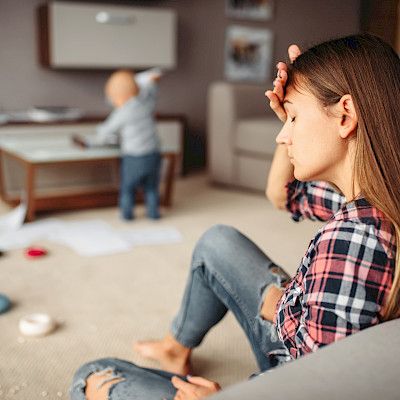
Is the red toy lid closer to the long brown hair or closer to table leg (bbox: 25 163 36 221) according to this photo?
table leg (bbox: 25 163 36 221)

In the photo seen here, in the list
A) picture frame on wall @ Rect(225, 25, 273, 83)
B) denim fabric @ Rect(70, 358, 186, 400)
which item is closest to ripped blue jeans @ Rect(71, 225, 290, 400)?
denim fabric @ Rect(70, 358, 186, 400)

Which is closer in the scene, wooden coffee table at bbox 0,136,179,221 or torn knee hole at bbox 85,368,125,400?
torn knee hole at bbox 85,368,125,400

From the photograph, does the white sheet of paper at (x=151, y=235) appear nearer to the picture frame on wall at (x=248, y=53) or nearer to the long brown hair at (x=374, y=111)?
the long brown hair at (x=374, y=111)

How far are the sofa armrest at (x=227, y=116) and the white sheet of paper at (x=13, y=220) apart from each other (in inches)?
52.8

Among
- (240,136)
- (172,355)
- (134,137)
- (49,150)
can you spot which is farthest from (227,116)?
(172,355)

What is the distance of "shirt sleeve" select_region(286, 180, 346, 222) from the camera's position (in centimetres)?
117

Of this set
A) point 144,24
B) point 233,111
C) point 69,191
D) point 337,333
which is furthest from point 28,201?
point 337,333

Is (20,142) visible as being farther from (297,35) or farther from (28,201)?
(297,35)

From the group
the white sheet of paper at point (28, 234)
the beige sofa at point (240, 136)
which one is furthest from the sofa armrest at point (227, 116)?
the white sheet of paper at point (28, 234)

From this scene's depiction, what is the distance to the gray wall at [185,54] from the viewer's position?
3.86m

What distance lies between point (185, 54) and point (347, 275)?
3898mm

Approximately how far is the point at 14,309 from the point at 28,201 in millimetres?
1108

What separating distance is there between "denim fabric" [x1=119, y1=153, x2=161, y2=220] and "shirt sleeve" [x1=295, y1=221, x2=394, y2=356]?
2.30m

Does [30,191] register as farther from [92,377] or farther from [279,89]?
[279,89]
